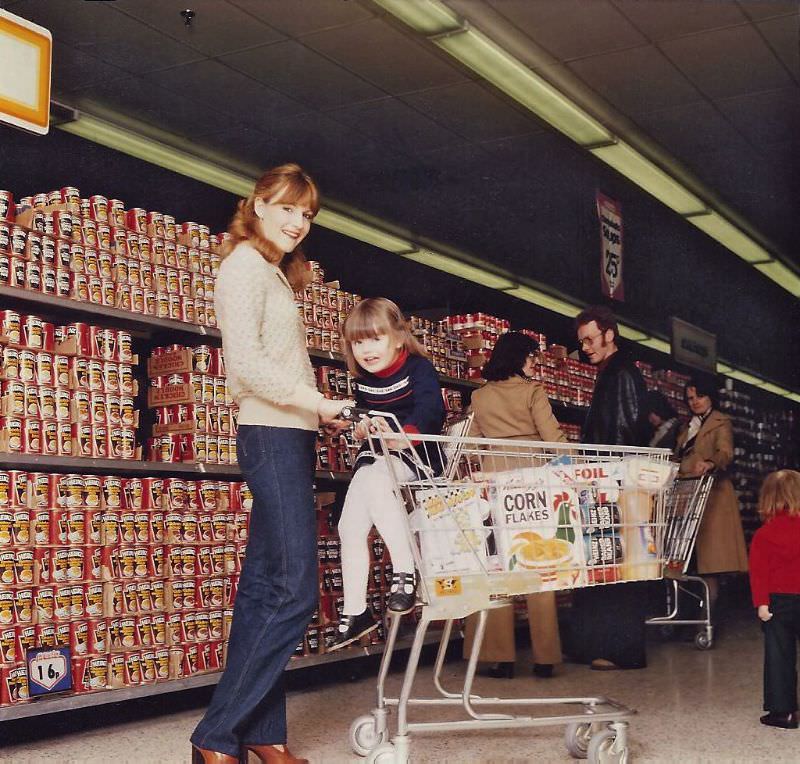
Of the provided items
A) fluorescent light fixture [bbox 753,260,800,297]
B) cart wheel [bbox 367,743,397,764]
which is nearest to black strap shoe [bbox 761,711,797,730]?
cart wheel [bbox 367,743,397,764]

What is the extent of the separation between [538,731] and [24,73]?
297 cm

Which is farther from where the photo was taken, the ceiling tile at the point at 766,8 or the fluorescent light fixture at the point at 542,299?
the fluorescent light fixture at the point at 542,299

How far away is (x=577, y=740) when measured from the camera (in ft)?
10.4

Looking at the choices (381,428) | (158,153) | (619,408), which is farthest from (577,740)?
(158,153)

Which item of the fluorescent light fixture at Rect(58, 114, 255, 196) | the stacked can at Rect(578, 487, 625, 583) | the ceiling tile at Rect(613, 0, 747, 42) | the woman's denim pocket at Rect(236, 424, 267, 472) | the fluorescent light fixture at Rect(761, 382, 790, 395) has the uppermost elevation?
the ceiling tile at Rect(613, 0, 747, 42)

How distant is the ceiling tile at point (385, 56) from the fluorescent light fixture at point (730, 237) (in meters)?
4.08

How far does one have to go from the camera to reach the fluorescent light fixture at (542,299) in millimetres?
11055

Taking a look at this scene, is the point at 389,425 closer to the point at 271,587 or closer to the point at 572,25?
the point at 271,587

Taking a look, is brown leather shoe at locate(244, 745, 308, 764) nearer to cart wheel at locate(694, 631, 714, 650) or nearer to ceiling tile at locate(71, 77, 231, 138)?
cart wheel at locate(694, 631, 714, 650)

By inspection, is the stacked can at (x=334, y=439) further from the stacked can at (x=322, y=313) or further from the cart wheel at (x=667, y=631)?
the cart wheel at (x=667, y=631)

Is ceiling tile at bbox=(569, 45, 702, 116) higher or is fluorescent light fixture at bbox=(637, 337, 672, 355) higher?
ceiling tile at bbox=(569, 45, 702, 116)

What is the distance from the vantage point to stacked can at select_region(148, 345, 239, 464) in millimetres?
4305

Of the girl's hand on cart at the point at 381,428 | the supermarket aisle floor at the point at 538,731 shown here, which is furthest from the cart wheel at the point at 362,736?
the girl's hand on cart at the point at 381,428

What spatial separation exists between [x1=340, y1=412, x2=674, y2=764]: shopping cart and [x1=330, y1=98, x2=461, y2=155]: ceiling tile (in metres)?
4.04
